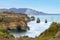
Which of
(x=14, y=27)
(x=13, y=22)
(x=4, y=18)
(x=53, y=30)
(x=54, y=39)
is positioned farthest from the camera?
(x=4, y=18)

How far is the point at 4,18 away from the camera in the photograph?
100 m

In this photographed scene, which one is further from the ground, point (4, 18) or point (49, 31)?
point (49, 31)

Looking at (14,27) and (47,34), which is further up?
(47,34)

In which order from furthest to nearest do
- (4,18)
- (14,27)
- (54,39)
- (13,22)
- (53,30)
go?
(4,18)
(13,22)
(14,27)
(53,30)
(54,39)

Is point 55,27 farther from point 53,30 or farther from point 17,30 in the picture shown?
point 17,30

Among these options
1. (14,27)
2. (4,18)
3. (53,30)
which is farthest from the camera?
(4,18)

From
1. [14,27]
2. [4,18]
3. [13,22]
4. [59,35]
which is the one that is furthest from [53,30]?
[4,18]

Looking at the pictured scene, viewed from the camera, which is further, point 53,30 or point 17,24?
point 17,24

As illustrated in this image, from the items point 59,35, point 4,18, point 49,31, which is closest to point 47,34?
point 49,31

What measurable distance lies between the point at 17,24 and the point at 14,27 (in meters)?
2.21

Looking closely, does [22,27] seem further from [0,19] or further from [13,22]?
[0,19]

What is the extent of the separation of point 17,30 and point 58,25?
225 ft

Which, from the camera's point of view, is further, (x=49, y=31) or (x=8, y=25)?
(x=8, y=25)

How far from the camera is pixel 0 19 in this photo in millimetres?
95500
